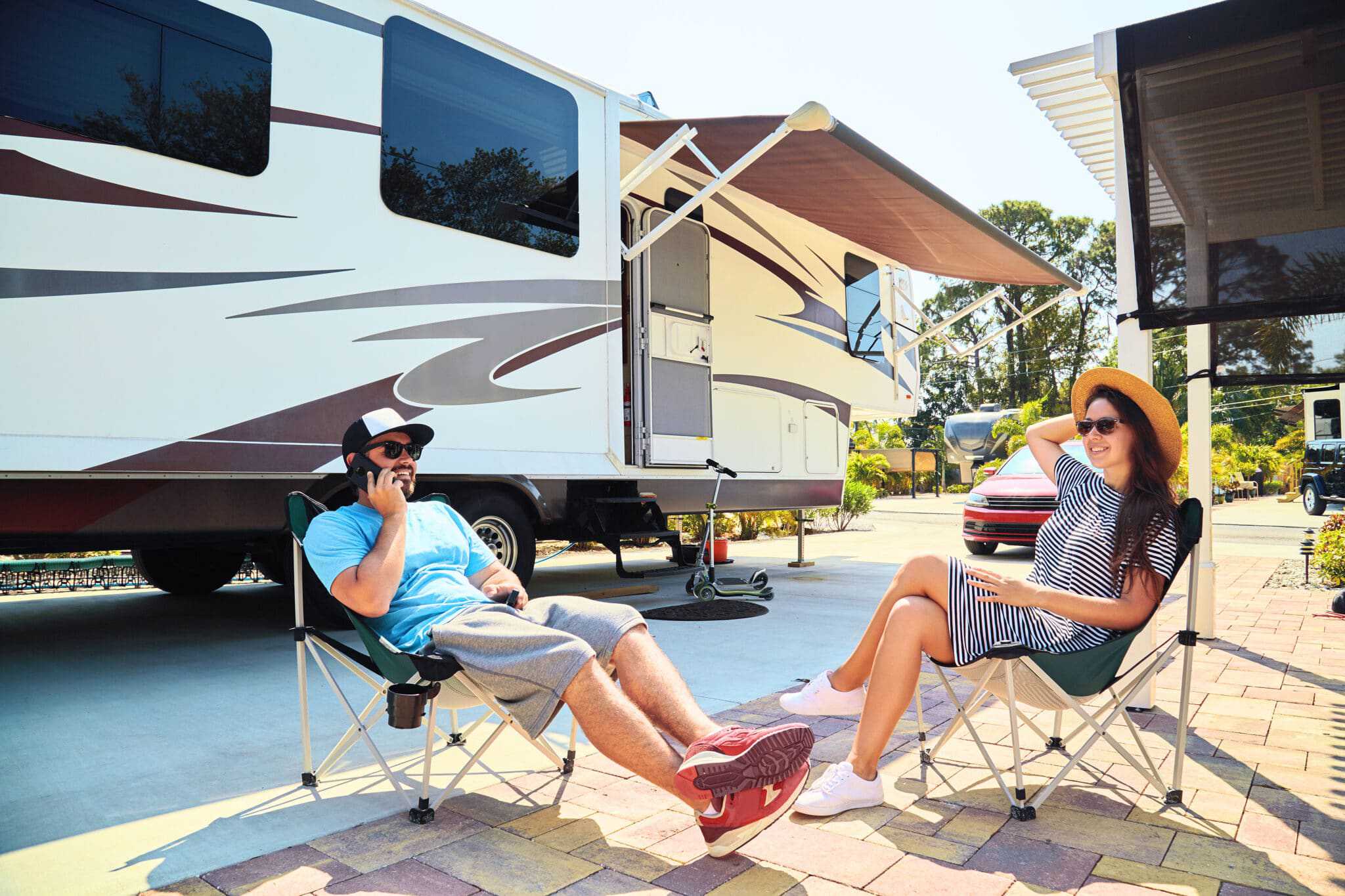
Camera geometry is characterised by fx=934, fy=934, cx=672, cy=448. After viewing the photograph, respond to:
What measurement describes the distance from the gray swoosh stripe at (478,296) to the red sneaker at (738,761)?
2.69 metres

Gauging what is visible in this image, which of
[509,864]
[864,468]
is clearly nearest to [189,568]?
[509,864]

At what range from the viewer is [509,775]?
2.56 metres

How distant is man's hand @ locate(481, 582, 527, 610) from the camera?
2551mm

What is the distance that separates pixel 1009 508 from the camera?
357 inches

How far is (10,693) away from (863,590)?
480 cm

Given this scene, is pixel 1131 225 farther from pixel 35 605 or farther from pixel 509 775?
pixel 35 605

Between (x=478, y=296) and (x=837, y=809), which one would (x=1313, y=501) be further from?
(x=837, y=809)

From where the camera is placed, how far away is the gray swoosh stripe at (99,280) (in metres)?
3.10

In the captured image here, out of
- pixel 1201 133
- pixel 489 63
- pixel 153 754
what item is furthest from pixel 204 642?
pixel 1201 133

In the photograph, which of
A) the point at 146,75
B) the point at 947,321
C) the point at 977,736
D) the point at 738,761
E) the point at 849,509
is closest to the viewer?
the point at 738,761

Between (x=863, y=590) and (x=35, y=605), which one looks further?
(x=863, y=590)

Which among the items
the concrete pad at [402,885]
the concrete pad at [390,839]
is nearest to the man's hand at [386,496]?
the concrete pad at [390,839]

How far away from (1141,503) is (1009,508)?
23.4 ft

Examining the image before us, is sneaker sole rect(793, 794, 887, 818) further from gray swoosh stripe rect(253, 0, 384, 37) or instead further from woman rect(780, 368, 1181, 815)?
gray swoosh stripe rect(253, 0, 384, 37)
